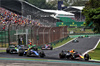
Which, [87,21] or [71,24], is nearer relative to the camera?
[87,21]

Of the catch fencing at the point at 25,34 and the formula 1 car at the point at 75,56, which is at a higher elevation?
the catch fencing at the point at 25,34

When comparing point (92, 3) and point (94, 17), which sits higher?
point (92, 3)

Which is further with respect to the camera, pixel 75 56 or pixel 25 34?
pixel 25 34

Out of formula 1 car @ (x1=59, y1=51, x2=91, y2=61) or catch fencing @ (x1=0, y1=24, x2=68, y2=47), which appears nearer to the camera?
formula 1 car @ (x1=59, y1=51, x2=91, y2=61)

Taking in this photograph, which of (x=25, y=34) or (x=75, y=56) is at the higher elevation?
(x=25, y=34)

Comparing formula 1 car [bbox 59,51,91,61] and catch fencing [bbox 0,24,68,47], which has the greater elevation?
catch fencing [bbox 0,24,68,47]

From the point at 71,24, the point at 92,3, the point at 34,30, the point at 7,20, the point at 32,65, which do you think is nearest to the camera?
the point at 32,65

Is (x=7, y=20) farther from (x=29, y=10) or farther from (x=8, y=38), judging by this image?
(x=29, y=10)

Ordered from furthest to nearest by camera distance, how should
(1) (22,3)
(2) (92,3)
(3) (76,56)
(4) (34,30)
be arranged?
(1) (22,3) < (2) (92,3) < (4) (34,30) < (3) (76,56)

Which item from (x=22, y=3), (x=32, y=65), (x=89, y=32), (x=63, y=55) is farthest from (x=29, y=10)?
(x=32, y=65)

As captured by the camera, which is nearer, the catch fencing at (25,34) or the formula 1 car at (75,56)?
the formula 1 car at (75,56)

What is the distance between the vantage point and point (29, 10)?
60.2m

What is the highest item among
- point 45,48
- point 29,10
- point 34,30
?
point 29,10

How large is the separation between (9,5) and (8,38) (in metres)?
25.4
